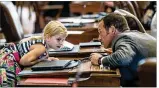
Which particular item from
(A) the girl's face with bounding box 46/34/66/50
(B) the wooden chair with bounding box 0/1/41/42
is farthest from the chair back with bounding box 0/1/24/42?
(A) the girl's face with bounding box 46/34/66/50

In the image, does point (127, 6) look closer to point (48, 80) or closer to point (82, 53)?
point (82, 53)

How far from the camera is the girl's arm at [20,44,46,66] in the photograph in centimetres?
180

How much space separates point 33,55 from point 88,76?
1.31 feet

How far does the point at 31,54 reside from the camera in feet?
6.07

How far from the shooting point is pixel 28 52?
1.90m

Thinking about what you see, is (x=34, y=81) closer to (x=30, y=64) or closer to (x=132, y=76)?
(x=30, y=64)

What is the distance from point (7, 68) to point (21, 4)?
10.9 feet

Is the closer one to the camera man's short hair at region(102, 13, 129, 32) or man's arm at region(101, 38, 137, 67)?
man's arm at region(101, 38, 137, 67)

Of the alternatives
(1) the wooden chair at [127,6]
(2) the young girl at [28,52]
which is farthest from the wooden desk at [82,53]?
(1) the wooden chair at [127,6]

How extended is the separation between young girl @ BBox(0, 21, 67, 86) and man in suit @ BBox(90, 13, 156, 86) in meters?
0.23

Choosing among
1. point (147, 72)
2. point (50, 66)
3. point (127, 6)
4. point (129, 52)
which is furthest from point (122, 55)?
point (127, 6)

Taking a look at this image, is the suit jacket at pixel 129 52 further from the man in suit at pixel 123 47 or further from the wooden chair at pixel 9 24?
the wooden chair at pixel 9 24

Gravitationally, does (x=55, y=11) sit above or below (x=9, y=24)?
below

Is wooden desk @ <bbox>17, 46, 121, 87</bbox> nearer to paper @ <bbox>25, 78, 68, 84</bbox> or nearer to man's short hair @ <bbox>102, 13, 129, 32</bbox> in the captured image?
paper @ <bbox>25, 78, 68, 84</bbox>
